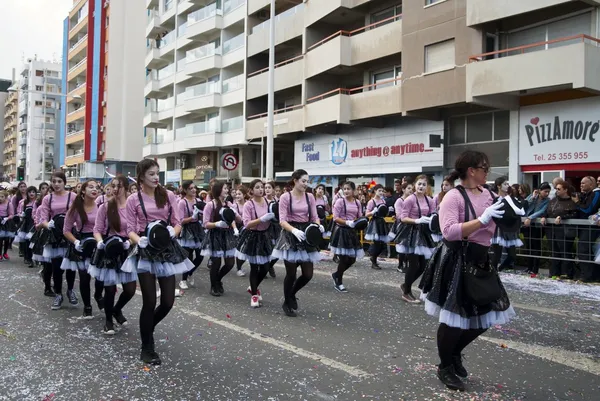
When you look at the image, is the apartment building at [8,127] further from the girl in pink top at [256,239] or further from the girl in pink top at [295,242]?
the girl in pink top at [295,242]

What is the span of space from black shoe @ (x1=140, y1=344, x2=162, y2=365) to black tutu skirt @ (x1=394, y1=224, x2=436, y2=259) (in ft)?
14.8

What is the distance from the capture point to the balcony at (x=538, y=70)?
1542cm

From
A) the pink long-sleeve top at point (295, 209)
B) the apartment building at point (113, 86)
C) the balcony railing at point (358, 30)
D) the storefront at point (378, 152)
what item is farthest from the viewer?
the apartment building at point (113, 86)

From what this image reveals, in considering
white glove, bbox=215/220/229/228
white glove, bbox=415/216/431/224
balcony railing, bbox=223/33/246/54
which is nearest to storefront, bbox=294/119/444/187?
balcony railing, bbox=223/33/246/54

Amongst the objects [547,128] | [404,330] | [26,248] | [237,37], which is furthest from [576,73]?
[237,37]

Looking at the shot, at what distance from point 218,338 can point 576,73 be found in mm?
13529

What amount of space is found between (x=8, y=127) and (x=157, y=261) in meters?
123

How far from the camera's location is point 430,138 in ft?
69.0

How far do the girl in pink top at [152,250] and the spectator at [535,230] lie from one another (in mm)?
8227

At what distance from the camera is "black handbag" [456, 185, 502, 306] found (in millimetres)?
4359

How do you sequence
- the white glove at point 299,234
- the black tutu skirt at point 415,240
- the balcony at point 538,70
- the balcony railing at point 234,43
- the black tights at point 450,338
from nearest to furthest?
the black tights at point 450,338 → the white glove at point 299,234 → the black tutu skirt at point 415,240 → the balcony at point 538,70 → the balcony railing at point 234,43

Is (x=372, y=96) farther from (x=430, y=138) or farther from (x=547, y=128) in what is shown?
(x=547, y=128)

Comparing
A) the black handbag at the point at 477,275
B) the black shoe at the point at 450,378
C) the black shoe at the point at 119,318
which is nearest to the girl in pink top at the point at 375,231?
the black shoe at the point at 119,318

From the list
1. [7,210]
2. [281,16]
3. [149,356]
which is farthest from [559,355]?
[281,16]
